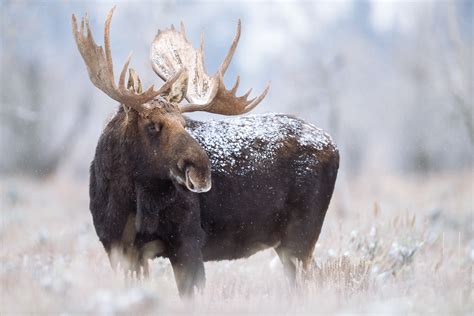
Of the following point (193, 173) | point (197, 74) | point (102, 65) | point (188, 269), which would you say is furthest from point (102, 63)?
point (188, 269)

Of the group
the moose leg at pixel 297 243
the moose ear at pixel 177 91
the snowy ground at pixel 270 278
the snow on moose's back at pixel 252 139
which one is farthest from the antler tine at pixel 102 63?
the moose leg at pixel 297 243

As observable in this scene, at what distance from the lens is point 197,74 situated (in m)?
7.17

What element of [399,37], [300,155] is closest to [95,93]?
[399,37]

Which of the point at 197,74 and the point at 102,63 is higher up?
the point at 102,63

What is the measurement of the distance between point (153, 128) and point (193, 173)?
0.62 meters

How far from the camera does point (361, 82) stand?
129ft

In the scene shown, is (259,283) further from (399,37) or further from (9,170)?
(399,37)

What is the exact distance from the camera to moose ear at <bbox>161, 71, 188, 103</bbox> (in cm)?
648

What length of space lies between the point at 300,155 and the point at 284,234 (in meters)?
0.73

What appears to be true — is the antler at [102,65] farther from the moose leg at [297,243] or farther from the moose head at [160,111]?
the moose leg at [297,243]

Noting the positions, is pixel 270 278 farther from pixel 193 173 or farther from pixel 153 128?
pixel 153 128

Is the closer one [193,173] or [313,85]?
[193,173]

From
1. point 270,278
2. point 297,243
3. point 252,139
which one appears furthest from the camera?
point 270,278

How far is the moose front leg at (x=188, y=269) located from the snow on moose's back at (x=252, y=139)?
0.81 m
